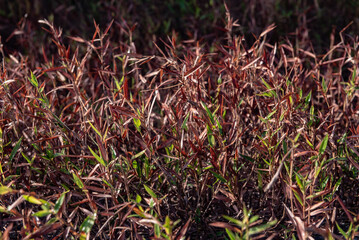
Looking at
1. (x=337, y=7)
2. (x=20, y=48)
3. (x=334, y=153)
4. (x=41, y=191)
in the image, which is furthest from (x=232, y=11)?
(x=41, y=191)

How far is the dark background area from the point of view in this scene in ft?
11.3

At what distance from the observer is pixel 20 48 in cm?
341

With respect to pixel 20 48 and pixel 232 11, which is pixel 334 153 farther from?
pixel 20 48

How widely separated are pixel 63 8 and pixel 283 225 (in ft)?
10.2

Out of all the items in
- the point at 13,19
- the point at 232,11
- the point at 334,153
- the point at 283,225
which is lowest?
the point at 13,19

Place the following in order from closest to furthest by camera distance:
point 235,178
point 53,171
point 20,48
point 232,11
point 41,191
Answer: point 235,178 < point 53,171 < point 41,191 < point 20,48 < point 232,11

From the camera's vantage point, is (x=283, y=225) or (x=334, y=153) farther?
(x=334, y=153)

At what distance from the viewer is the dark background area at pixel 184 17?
3430 mm

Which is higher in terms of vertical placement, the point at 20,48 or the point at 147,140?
the point at 147,140

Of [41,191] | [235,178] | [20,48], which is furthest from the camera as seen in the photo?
[20,48]

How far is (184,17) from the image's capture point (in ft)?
11.9

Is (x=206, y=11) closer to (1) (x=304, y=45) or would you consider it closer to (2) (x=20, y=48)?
(1) (x=304, y=45)

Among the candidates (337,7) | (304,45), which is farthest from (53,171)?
(337,7)

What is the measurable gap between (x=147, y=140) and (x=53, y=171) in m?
0.39
